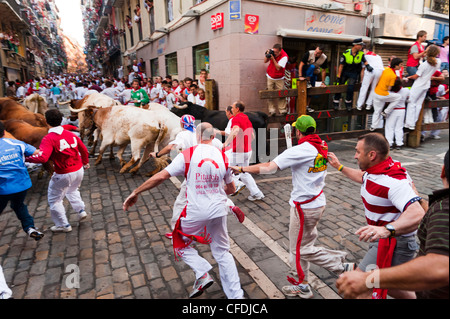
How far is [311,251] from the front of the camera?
3.13 metres

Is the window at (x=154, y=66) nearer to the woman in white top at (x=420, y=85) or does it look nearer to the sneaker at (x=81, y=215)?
the woman in white top at (x=420, y=85)

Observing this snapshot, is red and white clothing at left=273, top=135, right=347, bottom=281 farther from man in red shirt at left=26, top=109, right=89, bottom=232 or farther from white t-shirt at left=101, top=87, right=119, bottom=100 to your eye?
white t-shirt at left=101, top=87, right=119, bottom=100

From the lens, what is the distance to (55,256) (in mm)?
4129

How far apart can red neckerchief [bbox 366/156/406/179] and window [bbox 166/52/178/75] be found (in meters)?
15.0

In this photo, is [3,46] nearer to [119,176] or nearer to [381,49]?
[119,176]

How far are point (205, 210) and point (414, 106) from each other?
9639mm

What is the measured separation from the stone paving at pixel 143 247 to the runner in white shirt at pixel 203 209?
0.42 meters

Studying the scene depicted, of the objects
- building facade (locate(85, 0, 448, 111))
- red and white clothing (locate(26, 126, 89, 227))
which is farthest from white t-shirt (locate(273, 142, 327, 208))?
building facade (locate(85, 0, 448, 111))

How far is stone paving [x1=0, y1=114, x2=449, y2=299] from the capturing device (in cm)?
346

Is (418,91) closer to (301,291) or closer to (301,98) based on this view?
(301,98)

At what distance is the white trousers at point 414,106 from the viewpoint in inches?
375

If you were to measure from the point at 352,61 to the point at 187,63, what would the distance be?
7.76 metres

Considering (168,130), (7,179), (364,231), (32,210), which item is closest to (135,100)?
(168,130)

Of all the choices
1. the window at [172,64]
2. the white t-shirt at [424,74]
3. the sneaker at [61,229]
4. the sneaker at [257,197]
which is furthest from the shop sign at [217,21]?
the sneaker at [61,229]
